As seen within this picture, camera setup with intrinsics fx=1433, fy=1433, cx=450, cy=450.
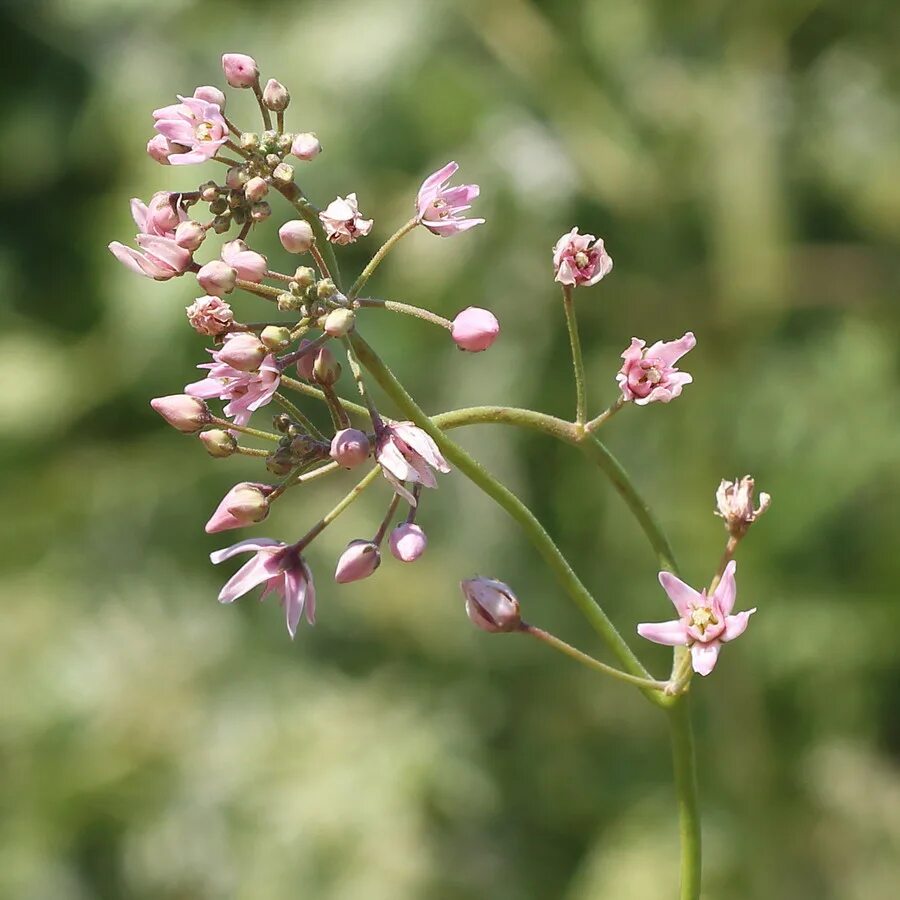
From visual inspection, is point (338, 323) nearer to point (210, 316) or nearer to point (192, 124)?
point (210, 316)

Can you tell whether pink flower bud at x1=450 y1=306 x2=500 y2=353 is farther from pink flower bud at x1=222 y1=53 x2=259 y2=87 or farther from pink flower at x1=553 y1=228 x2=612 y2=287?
pink flower bud at x1=222 y1=53 x2=259 y2=87

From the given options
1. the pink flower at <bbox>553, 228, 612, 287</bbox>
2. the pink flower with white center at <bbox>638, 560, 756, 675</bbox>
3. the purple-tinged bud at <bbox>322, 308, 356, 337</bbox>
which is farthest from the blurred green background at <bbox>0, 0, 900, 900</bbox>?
the purple-tinged bud at <bbox>322, 308, 356, 337</bbox>

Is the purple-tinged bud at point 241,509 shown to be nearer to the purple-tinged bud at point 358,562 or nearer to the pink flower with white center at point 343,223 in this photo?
the purple-tinged bud at point 358,562

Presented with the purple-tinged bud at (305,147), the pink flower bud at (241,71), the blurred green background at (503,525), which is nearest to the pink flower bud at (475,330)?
the purple-tinged bud at (305,147)

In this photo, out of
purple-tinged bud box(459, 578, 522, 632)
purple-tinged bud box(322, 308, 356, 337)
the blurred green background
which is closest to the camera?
purple-tinged bud box(322, 308, 356, 337)

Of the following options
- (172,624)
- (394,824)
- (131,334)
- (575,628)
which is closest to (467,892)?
(394,824)

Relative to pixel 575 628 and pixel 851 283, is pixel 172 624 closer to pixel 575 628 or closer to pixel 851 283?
pixel 575 628
